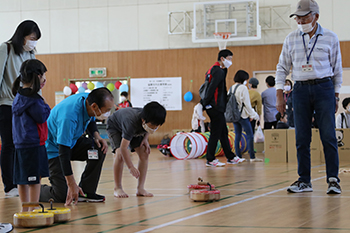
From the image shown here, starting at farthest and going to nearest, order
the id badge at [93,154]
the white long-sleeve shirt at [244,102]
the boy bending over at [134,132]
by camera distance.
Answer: the white long-sleeve shirt at [244,102] < the id badge at [93,154] < the boy bending over at [134,132]

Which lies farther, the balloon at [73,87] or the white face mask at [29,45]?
the balloon at [73,87]

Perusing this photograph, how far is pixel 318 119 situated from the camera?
149 inches

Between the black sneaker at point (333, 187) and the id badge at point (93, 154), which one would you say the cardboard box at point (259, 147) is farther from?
→ the id badge at point (93, 154)

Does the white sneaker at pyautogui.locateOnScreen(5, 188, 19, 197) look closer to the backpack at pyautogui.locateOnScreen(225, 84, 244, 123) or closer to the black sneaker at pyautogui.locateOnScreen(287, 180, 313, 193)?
the black sneaker at pyautogui.locateOnScreen(287, 180, 313, 193)

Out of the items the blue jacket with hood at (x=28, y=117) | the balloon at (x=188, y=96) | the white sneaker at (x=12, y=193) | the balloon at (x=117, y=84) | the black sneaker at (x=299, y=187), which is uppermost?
the balloon at (x=117, y=84)

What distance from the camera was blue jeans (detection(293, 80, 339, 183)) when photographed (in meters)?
3.71

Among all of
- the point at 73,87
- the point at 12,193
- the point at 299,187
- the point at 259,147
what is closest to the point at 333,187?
the point at 299,187

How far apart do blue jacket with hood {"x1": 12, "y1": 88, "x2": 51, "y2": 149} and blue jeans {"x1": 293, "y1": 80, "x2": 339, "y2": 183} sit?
2.03m

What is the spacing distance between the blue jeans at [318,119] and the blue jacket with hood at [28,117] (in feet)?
6.64

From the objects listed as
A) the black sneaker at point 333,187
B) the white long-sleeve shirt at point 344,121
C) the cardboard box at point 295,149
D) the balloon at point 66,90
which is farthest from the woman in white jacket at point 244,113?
the balloon at point 66,90

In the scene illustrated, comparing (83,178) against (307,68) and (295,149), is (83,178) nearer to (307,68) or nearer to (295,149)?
(307,68)

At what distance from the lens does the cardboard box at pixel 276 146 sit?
7727 millimetres

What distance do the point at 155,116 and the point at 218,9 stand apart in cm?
1046

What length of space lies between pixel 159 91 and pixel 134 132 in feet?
35.4
